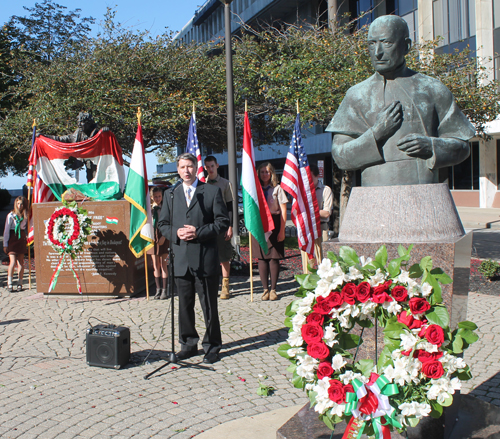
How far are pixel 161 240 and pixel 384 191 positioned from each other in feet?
19.4

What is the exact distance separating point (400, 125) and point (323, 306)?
162 centimetres

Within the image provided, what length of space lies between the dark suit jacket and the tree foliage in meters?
8.24

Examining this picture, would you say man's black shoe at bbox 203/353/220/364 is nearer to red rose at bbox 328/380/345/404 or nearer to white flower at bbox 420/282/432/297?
red rose at bbox 328/380/345/404

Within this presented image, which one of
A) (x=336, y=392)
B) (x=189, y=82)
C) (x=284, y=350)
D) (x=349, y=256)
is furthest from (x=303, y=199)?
(x=189, y=82)

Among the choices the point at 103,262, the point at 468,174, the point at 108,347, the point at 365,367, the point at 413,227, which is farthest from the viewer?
the point at 468,174

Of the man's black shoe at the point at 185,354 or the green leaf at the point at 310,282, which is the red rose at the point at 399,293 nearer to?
the green leaf at the point at 310,282

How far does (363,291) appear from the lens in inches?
107

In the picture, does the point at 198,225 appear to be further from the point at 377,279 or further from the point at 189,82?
the point at 189,82

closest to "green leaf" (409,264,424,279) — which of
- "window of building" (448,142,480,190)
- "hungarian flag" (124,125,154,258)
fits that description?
"hungarian flag" (124,125,154,258)

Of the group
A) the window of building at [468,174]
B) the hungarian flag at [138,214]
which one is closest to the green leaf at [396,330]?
the hungarian flag at [138,214]

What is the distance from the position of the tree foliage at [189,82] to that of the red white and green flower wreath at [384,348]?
1086 centimetres

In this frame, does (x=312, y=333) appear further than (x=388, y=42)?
No

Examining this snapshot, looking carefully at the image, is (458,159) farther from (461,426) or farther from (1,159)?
(1,159)

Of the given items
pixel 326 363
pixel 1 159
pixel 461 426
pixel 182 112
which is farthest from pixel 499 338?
pixel 1 159
